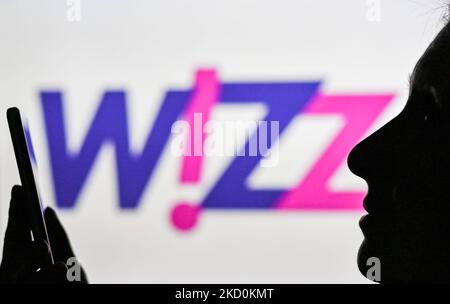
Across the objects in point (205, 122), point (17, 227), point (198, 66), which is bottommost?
point (17, 227)

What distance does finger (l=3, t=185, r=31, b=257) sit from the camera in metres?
1.12

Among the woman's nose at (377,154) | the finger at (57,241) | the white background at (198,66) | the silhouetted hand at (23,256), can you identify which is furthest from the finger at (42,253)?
the woman's nose at (377,154)

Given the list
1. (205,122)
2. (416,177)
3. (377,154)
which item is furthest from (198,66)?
(416,177)

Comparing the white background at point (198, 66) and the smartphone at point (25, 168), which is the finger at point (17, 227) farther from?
the white background at point (198, 66)

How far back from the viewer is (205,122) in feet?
5.04

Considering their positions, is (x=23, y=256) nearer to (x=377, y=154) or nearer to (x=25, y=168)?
(x=25, y=168)

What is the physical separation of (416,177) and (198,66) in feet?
2.37

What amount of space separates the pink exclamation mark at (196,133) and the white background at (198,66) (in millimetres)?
28

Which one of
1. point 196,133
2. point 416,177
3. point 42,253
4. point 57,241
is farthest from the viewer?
point 196,133

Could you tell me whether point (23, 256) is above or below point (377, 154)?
below

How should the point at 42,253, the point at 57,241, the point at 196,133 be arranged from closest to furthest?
the point at 42,253
the point at 57,241
the point at 196,133

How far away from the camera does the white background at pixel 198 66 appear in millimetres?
1502
